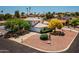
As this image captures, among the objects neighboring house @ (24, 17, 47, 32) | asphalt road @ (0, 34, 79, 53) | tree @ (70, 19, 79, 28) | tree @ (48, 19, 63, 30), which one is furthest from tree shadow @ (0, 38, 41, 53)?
tree @ (70, 19, 79, 28)

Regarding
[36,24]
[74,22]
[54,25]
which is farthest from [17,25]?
[74,22]

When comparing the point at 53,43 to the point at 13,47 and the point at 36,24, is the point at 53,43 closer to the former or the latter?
the point at 36,24

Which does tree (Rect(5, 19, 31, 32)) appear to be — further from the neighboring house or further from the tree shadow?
the tree shadow

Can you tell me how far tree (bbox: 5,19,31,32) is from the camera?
177 inches

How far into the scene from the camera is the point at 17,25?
4555mm

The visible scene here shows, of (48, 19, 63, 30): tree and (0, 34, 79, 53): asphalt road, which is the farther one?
(48, 19, 63, 30): tree

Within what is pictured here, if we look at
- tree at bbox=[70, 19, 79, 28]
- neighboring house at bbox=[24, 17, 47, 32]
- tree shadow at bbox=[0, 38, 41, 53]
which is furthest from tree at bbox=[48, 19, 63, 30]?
tree shadow at bbox=[0, 38, 41, 53]

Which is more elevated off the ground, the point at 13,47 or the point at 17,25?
the point at 17,25

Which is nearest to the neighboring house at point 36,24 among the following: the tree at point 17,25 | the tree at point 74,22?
the tree at point 17,25

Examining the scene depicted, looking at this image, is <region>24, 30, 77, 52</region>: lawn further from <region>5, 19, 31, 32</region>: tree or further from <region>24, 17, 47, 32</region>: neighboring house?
<region>5, 19, 31, 32</region>: tree

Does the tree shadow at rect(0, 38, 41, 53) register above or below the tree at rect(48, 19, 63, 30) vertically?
below

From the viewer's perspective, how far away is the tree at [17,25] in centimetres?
450
